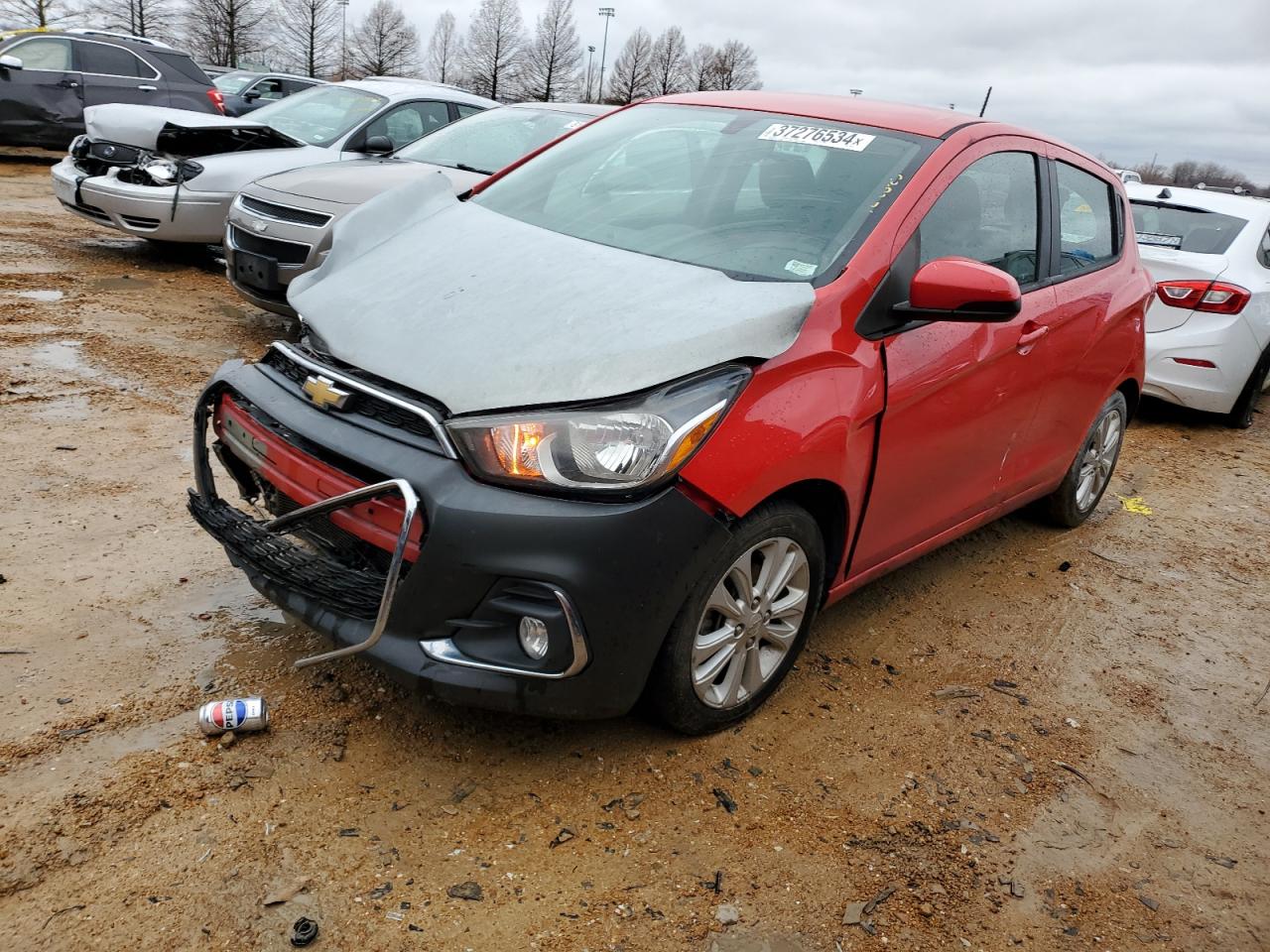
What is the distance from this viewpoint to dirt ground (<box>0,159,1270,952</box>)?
90.0 inches

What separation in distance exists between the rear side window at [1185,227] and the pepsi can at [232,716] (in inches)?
264

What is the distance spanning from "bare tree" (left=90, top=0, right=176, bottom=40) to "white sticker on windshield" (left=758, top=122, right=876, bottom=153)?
173ft

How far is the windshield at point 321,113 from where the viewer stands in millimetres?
8031

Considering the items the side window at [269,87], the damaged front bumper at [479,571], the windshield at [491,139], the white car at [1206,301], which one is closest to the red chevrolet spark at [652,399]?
the damaged front bumper at [479,571]

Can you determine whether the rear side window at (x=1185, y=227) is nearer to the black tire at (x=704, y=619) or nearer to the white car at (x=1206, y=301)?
the white car at (x=1206, y=301)

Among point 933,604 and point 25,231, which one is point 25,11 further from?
point 933,604

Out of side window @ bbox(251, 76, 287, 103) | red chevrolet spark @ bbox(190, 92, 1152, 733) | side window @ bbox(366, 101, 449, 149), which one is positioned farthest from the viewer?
side window @ bbox(251, 76, 287, 103)

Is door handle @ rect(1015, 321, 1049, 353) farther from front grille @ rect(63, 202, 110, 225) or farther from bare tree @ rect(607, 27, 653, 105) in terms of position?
bare tree @ rect(607, 27, 653, 105)

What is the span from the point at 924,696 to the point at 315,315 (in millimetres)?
2282

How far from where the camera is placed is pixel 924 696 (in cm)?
340

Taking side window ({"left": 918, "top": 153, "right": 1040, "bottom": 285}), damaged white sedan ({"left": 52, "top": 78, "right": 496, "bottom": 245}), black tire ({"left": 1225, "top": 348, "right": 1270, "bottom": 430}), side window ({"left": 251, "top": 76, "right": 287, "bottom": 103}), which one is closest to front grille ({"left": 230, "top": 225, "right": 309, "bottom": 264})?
damaged white sedan ({"left": 52, "top": 78, "right": 496, "bottom": 245})

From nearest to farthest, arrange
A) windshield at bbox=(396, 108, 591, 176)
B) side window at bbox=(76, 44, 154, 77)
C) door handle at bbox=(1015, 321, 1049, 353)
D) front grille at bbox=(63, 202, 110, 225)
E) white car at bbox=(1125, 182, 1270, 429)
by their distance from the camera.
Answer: door handle at bbox=(1015, 321, 1049, 353) < white car at bbox=(1125, 182, 1270, 429) < windshield at bbox=(396, 108, 591, 176) < front grille at bbox=(63, 202, 110, 225) < side window at bbox=(76, 44, 154, 77)

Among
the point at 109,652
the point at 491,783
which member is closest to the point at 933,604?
the point at 491,783

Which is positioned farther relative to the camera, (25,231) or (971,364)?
(25,231)
